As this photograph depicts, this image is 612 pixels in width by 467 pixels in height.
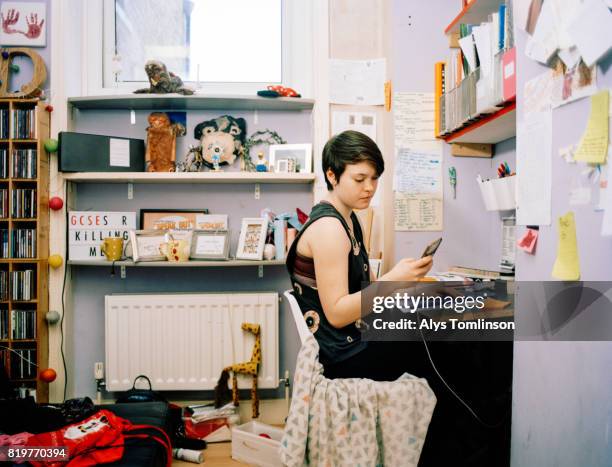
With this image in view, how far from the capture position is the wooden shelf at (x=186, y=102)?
2.38 meters

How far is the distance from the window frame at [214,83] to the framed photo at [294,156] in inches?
15.2

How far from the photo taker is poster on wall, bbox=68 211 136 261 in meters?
2.46

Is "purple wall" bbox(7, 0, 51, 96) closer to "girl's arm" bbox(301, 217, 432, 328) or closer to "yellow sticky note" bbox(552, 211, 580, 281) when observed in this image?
"girl's arm" bbox(301, 217, 432, 328)

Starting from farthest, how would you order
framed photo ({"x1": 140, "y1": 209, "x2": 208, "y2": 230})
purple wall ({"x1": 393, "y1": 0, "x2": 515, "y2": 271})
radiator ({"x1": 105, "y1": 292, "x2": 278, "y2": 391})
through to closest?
framed photo ({"x1": 140, "y1": 209, "x2": 208, "y2": 230}), radiator ({"x1": 105, "y1": 292, "x2": 278, "y2": 391}), purple wall ({"x1": 393, "y1": 0, "x2": 515, "y2": 271})

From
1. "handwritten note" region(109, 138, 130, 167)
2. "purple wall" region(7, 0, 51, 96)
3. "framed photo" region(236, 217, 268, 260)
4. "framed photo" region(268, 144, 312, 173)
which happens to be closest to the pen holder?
"framed photo" region(268, 144, 312, 173)

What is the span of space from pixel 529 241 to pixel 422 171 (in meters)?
1.26

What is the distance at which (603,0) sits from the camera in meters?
0.71

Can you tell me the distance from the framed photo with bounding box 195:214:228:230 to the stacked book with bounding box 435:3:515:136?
4.14 ft

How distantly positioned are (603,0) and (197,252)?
6.81ft

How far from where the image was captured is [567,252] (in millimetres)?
857

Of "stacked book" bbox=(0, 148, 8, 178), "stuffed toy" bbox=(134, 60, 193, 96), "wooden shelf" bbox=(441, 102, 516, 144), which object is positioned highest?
"stuffed toy" bbox=(134, 60, 193, 96)

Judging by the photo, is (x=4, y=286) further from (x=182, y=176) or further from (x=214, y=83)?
(x=214, y=83)

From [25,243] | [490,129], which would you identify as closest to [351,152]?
[490,129]

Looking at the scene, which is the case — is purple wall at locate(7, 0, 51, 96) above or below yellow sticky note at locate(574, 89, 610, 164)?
above
